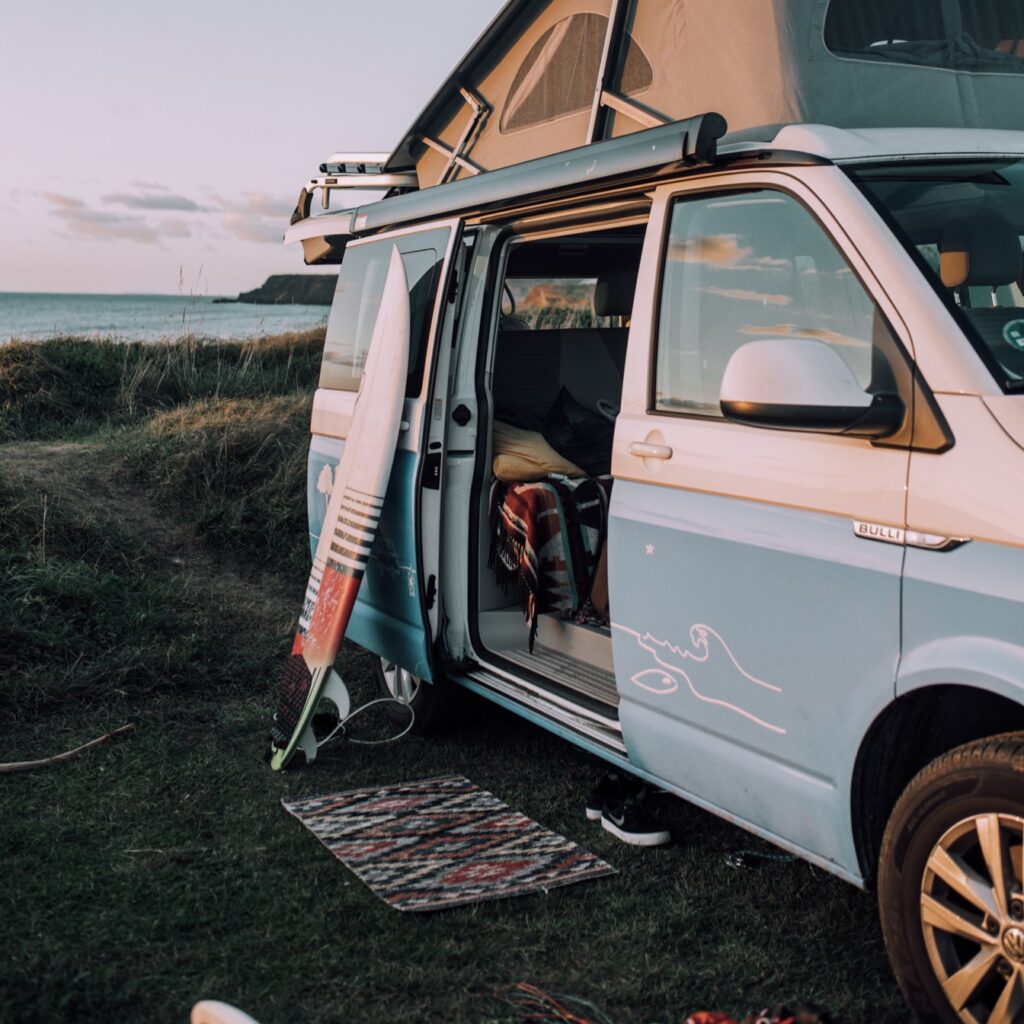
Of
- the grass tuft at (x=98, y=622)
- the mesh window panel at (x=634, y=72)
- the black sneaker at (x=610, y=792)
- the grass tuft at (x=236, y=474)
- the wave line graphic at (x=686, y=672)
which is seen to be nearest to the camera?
the wave line graphic at (x=686, y=672)

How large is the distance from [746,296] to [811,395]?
24.4 inches

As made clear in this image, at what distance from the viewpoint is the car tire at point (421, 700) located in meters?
5.15

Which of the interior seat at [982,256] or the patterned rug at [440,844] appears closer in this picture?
the interior seat at [982,256]

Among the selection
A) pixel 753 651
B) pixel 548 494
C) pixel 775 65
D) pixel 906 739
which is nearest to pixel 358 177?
pixel 548 494

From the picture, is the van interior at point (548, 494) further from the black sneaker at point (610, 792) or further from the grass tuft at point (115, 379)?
the grass tuft at point (115, 379)

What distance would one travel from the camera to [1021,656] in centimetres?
245

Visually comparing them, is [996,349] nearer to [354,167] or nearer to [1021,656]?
[1021,656]

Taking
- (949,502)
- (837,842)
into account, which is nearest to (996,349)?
(949,502)

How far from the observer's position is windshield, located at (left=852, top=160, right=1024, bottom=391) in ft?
9.16

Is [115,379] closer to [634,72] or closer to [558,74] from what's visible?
[558,74]

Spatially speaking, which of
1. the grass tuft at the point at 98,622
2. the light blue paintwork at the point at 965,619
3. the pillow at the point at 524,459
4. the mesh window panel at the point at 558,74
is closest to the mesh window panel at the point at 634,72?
the mesh window panel at the point at 558,74

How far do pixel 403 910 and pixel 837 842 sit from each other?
1.33 metres

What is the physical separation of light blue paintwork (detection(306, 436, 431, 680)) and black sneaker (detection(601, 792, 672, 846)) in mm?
1004

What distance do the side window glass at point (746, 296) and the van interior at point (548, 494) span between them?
124cm
